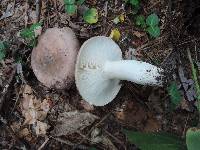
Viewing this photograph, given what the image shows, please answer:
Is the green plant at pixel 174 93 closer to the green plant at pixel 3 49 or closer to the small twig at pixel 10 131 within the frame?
the small twig at pixel 10 131

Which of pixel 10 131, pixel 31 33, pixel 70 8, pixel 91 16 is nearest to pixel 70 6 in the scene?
pixel 70 8

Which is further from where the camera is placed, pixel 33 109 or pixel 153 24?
pixel 33 109

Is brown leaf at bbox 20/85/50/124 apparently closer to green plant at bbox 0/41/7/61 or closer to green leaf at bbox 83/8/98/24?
green plant at bbox 0/41/7/61

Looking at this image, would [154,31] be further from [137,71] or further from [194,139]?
[194,139]

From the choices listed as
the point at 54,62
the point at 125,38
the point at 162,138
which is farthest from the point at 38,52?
the point at 162,138

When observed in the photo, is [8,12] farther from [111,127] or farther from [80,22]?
[111,127]

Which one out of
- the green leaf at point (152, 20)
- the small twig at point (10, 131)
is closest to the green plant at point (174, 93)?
the green leaf at point (152, 20)
